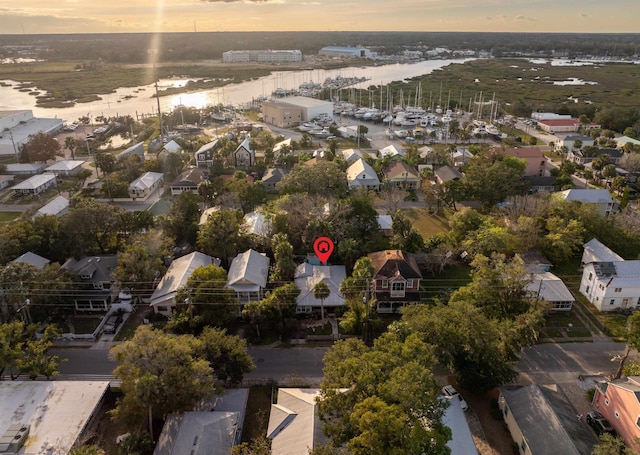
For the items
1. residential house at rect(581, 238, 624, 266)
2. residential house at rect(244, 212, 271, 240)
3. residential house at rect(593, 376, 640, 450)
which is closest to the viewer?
residential house at rect(593, 376, 640, 450)

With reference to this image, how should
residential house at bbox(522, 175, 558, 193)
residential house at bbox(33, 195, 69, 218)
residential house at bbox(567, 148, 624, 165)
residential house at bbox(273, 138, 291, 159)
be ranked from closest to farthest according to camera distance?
residential house at bbox(33, 195, 69, 218) → residential house at bbox(522, 175, 558, 193) → residential house at bbox(567, 148, 624, 165) → residential house at bbox(273, 138, 291, 159)

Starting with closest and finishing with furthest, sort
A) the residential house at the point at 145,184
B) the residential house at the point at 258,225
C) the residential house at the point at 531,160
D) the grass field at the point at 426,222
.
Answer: the residential house at the point at 258,225, the grass field at the point at 426,222, the residential house at the point at 145,184, the residential house at the point at 531,160

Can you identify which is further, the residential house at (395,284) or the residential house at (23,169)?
the residential house at (23,169)

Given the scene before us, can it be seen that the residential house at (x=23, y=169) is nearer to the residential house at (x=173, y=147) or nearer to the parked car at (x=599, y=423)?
the residential house at (x=173, y=147)

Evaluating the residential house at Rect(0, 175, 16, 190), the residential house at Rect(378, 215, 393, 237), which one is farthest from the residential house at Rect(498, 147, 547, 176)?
the residential house at Rect(0, 175, 16, 190)

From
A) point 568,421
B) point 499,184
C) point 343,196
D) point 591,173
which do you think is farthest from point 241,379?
point 591,173

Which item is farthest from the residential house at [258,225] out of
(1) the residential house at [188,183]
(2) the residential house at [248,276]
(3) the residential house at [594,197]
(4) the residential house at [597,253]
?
(3) the residential house at [594,197]

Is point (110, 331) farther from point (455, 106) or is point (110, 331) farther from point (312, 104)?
point (455, 106)

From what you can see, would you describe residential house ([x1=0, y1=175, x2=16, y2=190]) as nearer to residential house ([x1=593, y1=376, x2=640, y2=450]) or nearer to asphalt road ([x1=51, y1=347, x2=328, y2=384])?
asphalt road ([x1=51, y1=347, x2=328, y2=384])
